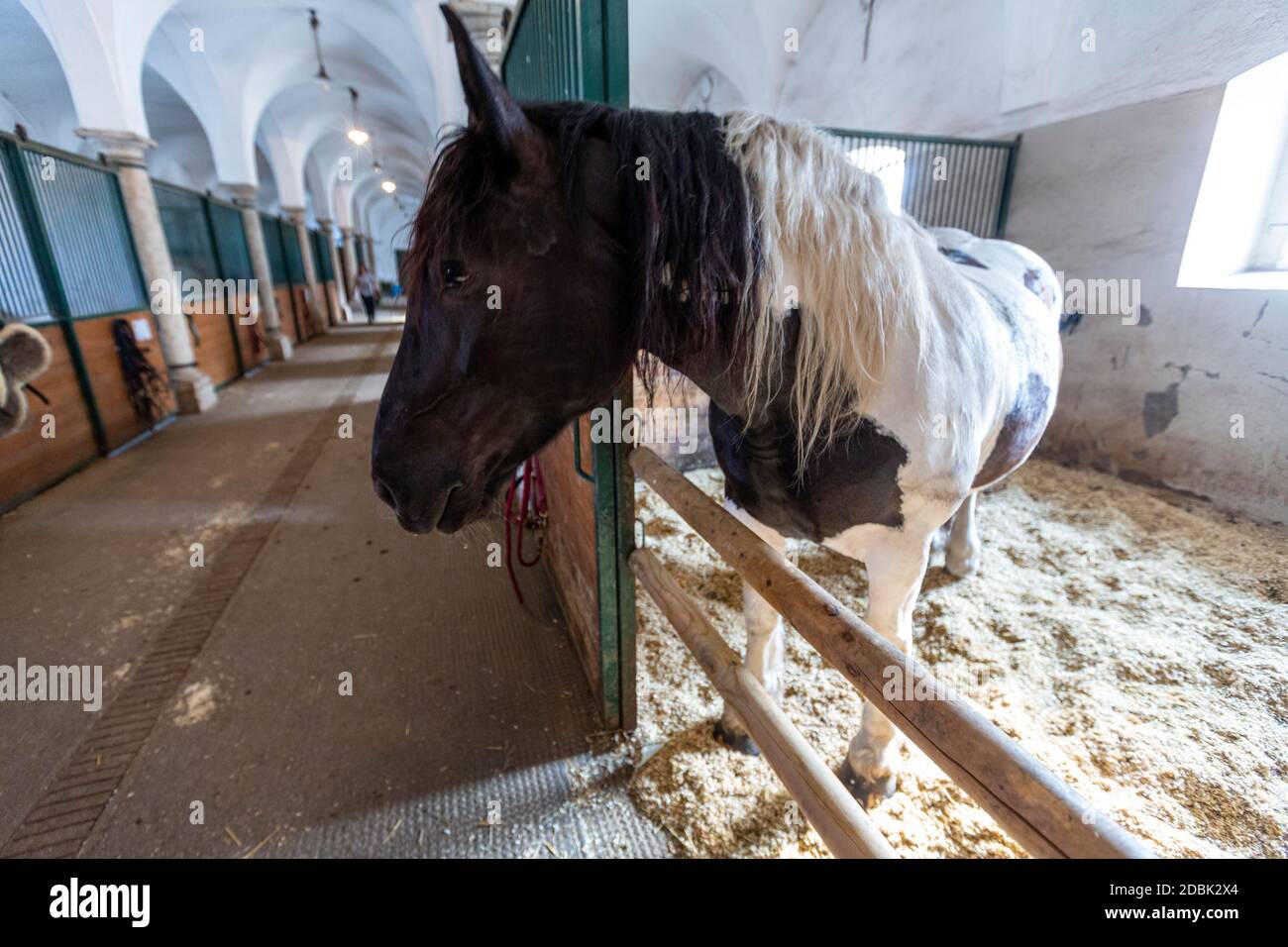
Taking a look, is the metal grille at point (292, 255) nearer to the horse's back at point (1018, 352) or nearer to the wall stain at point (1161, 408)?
the horse's back at point (1018, 352)

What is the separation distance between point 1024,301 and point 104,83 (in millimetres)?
9468

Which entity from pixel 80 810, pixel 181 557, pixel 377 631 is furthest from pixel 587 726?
pixel 181 557

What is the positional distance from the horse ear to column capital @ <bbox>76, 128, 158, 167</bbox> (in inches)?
330

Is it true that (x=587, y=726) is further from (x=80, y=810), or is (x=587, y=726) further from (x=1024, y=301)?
(x=1024, y=301)

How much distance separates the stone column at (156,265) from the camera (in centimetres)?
634

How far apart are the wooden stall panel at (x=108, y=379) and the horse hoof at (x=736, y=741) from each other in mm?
6841

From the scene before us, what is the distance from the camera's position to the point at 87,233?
5824 mm

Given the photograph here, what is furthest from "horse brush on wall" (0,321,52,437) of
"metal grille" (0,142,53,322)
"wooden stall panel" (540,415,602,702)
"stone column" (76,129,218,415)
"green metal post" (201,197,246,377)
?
"green metal post" (201,197,246,377)

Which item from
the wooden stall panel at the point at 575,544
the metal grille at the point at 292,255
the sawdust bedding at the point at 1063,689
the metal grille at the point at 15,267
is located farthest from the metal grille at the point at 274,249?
the sawdust bedding at the point at 1063,689

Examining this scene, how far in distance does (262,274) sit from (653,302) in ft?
43.9

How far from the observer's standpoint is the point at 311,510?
4.23 meters

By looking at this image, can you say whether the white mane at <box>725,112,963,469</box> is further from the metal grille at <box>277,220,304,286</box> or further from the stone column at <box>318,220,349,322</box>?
the stone column at <box>318,220,349,322</box>

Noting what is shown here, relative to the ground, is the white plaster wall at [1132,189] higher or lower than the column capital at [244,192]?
lower

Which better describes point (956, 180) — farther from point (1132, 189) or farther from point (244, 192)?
point (244, 192)
